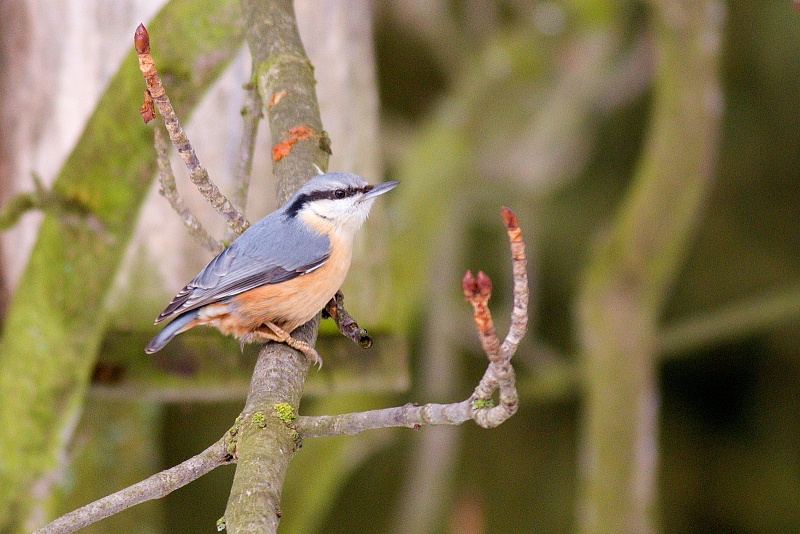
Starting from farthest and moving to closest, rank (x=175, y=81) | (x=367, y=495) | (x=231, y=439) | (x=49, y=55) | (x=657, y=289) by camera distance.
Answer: (x=367, y=495), (x=657, y=289), (x=49, y=55), (x=175, y=81), (x=231, y=439)

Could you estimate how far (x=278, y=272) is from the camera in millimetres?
2344

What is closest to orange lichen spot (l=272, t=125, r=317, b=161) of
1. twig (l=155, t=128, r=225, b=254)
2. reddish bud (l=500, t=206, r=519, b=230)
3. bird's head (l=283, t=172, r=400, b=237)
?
bird's head (l=283, t=172, r=400, b=237)

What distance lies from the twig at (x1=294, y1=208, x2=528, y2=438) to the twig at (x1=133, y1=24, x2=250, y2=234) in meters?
0.62

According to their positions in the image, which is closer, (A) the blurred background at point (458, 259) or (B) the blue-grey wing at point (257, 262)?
(B) the blue-grey wing at point (257, 262)

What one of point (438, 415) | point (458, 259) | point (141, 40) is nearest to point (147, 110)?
point (141, 40)

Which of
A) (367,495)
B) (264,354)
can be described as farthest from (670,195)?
(367,495)

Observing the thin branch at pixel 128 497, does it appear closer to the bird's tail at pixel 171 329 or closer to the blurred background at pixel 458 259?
the bird's tail at pixel 171 329

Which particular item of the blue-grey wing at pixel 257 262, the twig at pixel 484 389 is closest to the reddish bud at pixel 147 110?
the blue-grey wing at pixel 257 262

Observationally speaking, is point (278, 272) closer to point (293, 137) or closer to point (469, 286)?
point (293, 137)

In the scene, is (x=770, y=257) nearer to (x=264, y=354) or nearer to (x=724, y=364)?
(x=724, y=364)

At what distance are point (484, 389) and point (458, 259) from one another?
3.39 m

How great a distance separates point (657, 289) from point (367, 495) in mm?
2910

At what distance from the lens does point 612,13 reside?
13.4ft

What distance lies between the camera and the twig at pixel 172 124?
1485 millimetres
